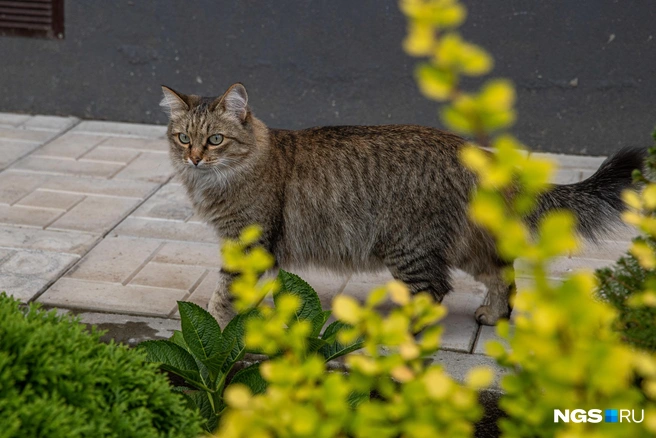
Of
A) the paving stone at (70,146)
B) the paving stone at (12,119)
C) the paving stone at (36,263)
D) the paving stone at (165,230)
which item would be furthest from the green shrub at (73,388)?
the paving stone at (12,119)

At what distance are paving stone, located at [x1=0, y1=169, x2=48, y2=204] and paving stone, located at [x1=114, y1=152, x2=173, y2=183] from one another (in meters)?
0.48

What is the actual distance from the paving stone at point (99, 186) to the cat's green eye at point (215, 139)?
154cm

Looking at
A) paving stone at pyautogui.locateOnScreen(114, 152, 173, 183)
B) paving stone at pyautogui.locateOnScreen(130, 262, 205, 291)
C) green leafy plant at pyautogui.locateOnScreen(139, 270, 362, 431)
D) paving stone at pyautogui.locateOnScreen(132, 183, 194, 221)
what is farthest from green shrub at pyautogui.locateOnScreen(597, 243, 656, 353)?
paving stone at pyautogui.locateOnScreen(114, 152, 173, 183)

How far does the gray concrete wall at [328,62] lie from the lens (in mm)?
5723

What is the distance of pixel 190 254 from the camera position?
440 centimetres

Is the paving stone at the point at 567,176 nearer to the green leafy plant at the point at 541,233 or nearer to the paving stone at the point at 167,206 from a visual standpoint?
the paving stone at the point at 167,206

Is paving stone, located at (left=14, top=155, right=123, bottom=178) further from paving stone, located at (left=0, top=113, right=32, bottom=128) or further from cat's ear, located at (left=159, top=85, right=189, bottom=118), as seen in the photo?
cat's ear, located at (left=159, top=85, right=189, bottom=118)

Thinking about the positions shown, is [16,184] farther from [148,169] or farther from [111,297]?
[111,297]

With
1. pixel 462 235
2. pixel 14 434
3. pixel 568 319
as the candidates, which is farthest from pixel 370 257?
pixel 568 319

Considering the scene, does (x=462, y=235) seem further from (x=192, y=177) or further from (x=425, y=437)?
(x=425, y=437)

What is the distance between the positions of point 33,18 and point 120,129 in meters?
1.01

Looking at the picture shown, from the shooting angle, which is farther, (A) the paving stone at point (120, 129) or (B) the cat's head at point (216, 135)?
(A) the paving stone at point (120, 129)

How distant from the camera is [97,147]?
5.91m

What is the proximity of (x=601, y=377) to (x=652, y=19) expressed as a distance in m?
5.04
